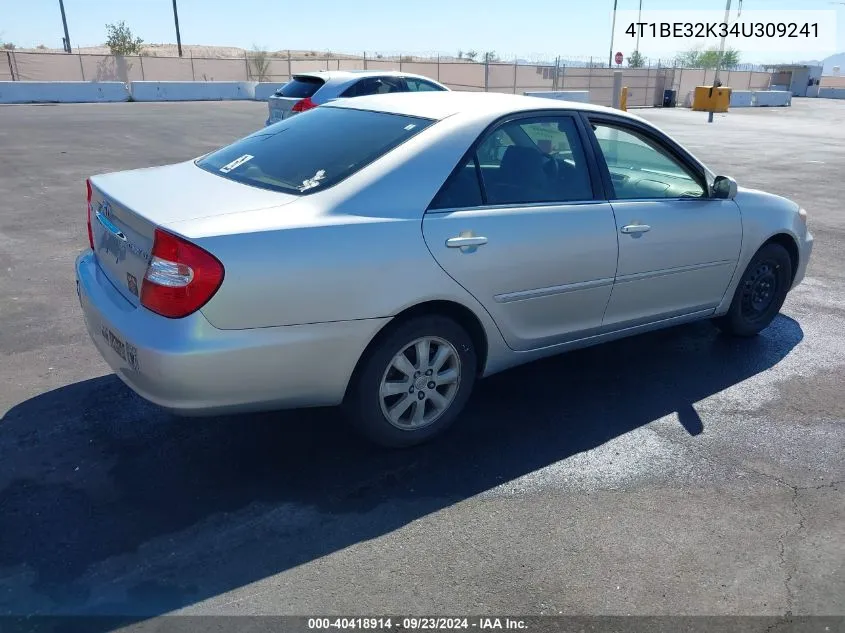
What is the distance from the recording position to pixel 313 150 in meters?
3.71

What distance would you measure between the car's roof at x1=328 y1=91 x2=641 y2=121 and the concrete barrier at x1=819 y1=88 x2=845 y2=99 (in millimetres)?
59858

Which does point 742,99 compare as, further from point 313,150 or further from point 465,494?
point 465,494

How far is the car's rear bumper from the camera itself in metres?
2.87

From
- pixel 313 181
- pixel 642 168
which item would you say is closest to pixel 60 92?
pixel 642 168

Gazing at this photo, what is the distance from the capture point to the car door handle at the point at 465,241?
3.38m

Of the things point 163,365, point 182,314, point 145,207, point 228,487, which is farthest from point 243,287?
point 228,487

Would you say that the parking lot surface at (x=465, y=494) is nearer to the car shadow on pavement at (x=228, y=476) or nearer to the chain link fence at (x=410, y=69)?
the car shadow on pavement at (x=228, y=476)

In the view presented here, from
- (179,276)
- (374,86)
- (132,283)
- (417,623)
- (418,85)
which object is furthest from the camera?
(418,85)

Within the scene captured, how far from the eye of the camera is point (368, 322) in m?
3.19

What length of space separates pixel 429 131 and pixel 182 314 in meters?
1.52

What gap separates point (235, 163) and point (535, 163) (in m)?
1.61

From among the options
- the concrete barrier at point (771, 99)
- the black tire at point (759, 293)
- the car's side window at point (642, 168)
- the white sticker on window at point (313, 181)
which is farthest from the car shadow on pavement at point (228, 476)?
the concrete barrier at point (771, 99)

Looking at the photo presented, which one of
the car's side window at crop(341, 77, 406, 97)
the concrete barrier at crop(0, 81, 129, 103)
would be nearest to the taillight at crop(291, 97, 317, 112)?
the car's side window at crop(341, 77, 406, 97)

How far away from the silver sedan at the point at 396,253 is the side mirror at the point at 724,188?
0.04ft
